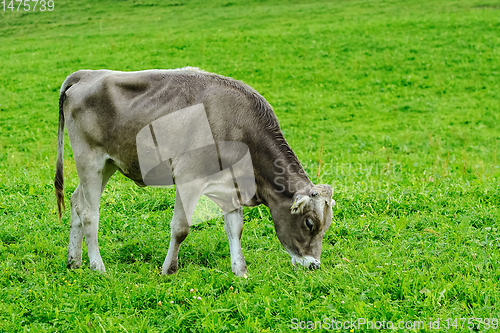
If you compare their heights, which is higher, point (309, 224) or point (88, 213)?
point (309, 224)

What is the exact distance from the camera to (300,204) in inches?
205

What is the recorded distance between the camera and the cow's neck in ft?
18.3

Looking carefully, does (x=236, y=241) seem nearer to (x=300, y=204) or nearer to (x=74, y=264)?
(x=300, y=204)

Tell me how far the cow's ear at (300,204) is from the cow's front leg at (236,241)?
0.87m

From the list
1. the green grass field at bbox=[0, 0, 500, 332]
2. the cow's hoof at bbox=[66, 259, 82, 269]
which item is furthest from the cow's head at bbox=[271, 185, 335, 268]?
the cow's hoof at bbox=[66, 259, 82, 269]

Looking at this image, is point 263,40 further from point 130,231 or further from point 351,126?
point 130,231

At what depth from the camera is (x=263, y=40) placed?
26.3 m

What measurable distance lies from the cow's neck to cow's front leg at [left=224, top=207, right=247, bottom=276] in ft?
1.48

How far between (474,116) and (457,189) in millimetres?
10241

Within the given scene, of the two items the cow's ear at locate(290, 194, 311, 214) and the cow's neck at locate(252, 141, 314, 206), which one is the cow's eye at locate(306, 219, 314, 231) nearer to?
the cow's ear at locate(290, 194, 311, 214)

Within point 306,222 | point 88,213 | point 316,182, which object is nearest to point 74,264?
point 88,213

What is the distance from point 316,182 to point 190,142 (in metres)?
3.95

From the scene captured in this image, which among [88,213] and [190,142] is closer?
[190,142]

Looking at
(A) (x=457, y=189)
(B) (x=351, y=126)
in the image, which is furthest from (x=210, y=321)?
(B) (x=351, y=126)
